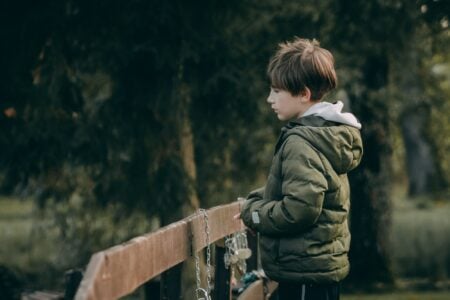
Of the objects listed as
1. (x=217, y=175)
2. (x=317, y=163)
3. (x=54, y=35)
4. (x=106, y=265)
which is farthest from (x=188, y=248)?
(x=217, y=175)

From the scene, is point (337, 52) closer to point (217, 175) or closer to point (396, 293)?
point (217, 175)

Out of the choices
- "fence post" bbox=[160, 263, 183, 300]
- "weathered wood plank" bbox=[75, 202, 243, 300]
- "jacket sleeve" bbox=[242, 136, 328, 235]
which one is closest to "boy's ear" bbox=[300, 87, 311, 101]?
"jacket sleeve" bbox=[242, 136, 328, 235]

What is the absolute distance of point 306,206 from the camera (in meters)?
3.93

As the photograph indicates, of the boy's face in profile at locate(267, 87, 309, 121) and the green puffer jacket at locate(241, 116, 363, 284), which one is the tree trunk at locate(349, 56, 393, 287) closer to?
the boy's face in profile at locate(267, 87, 309, 121)

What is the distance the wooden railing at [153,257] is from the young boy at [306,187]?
281 mm

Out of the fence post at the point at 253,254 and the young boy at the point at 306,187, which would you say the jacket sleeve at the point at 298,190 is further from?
the fence post at the point at 253,254

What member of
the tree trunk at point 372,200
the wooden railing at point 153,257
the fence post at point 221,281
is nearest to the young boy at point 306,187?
the wooden railing at point 153,257

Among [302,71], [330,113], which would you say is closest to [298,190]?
[330,113]

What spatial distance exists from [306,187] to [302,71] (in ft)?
1.77

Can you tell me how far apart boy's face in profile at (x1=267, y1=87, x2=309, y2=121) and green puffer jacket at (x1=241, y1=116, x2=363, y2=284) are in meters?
0.09

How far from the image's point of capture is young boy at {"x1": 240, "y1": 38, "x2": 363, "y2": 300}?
396 cm

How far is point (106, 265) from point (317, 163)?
1420 mm

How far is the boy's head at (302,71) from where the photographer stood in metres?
4.20

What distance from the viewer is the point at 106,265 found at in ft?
9.05
